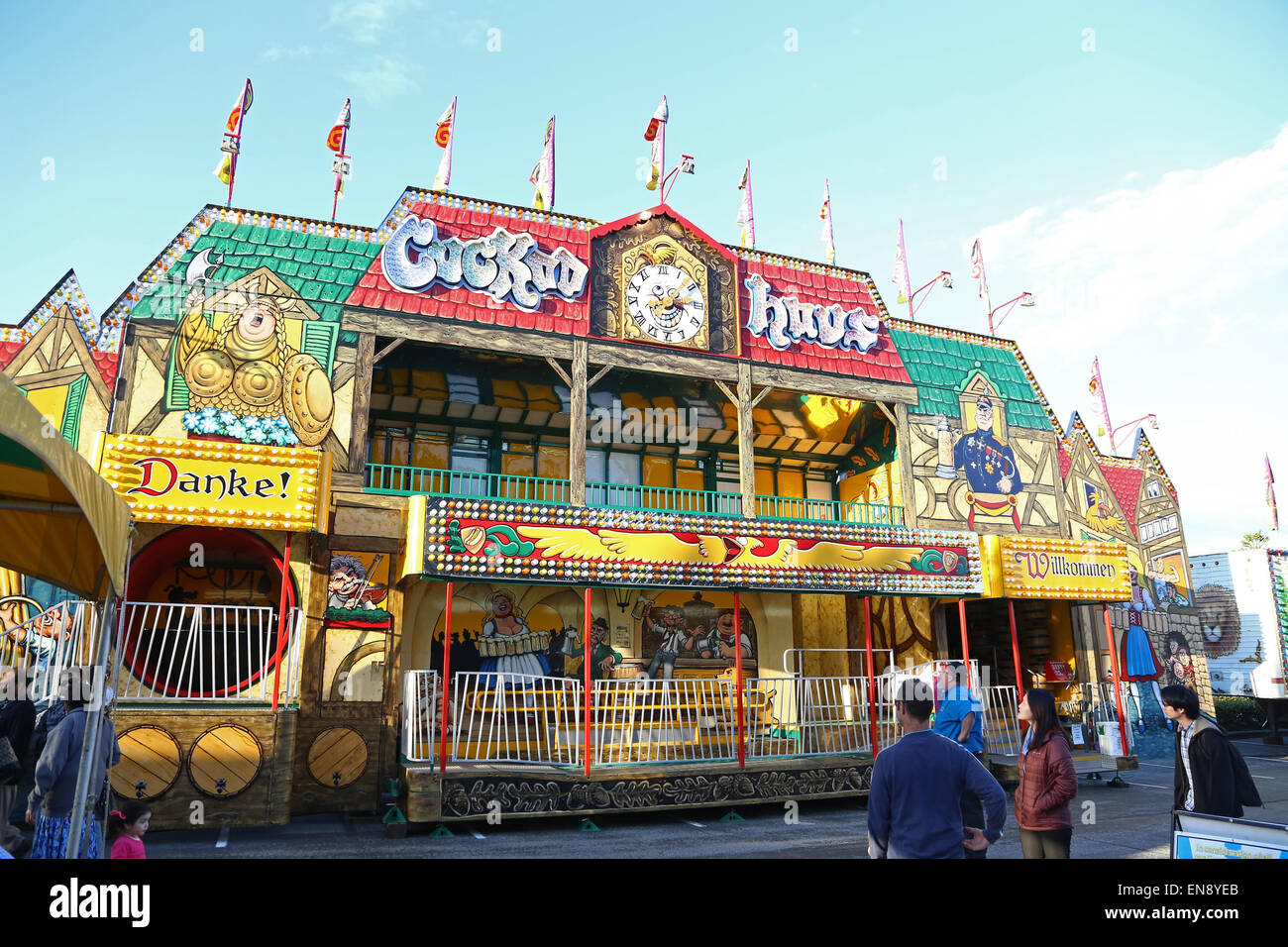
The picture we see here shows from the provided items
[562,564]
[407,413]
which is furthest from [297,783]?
[407,413]

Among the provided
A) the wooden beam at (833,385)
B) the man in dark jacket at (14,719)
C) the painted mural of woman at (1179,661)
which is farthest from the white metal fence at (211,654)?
the painted mural of woman at (1179,661)

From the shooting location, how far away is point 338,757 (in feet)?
37.3

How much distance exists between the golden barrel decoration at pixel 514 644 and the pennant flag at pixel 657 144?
29.6 feet

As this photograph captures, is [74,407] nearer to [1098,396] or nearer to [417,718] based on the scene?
[417,718]

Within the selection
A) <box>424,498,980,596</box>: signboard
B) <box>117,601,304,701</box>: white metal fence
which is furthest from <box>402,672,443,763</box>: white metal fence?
<box>424,498,980,596</box>: signboard

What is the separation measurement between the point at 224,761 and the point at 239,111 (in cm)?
1098

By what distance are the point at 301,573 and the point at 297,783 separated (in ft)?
9.80

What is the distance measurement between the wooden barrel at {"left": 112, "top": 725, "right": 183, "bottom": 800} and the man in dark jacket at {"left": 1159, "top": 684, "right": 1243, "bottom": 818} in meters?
10.3

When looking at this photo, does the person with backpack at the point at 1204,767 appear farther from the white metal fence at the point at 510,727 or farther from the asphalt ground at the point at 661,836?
the white metal fence at the point at 510,727

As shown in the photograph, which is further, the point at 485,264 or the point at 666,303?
the point at 666,303

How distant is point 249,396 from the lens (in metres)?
12.1

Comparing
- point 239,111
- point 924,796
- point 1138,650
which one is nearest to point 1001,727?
point 1138,650

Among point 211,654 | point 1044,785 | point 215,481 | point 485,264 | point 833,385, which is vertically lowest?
point 1044,785
